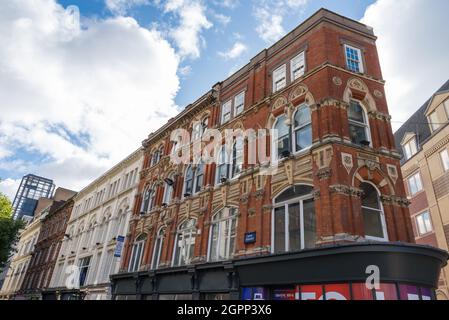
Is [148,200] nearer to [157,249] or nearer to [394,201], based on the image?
[157,249]

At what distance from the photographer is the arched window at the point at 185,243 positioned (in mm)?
17141

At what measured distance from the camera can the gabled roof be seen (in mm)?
27083

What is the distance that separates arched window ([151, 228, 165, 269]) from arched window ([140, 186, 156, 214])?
3.09m

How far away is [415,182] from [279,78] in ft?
62.5

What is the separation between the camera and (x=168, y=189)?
2188cm

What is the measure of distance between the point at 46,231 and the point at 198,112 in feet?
114

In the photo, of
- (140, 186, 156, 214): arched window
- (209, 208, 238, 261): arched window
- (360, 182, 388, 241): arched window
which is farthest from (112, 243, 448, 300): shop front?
(140, 186, 156, 214): arched window

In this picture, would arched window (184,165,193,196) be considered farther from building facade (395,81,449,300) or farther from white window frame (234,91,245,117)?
building facade (395,81,449,300)

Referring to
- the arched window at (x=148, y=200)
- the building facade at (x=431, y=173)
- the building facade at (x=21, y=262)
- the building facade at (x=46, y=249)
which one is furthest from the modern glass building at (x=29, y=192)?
the building facade at (x=431, y=173)

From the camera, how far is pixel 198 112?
22297 millimetres

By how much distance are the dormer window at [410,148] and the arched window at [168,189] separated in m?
21.8

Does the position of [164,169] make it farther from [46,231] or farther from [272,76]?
[46,231]

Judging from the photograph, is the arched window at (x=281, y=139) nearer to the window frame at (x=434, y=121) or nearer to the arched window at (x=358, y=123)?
the arched window at (x=358, y=123)
